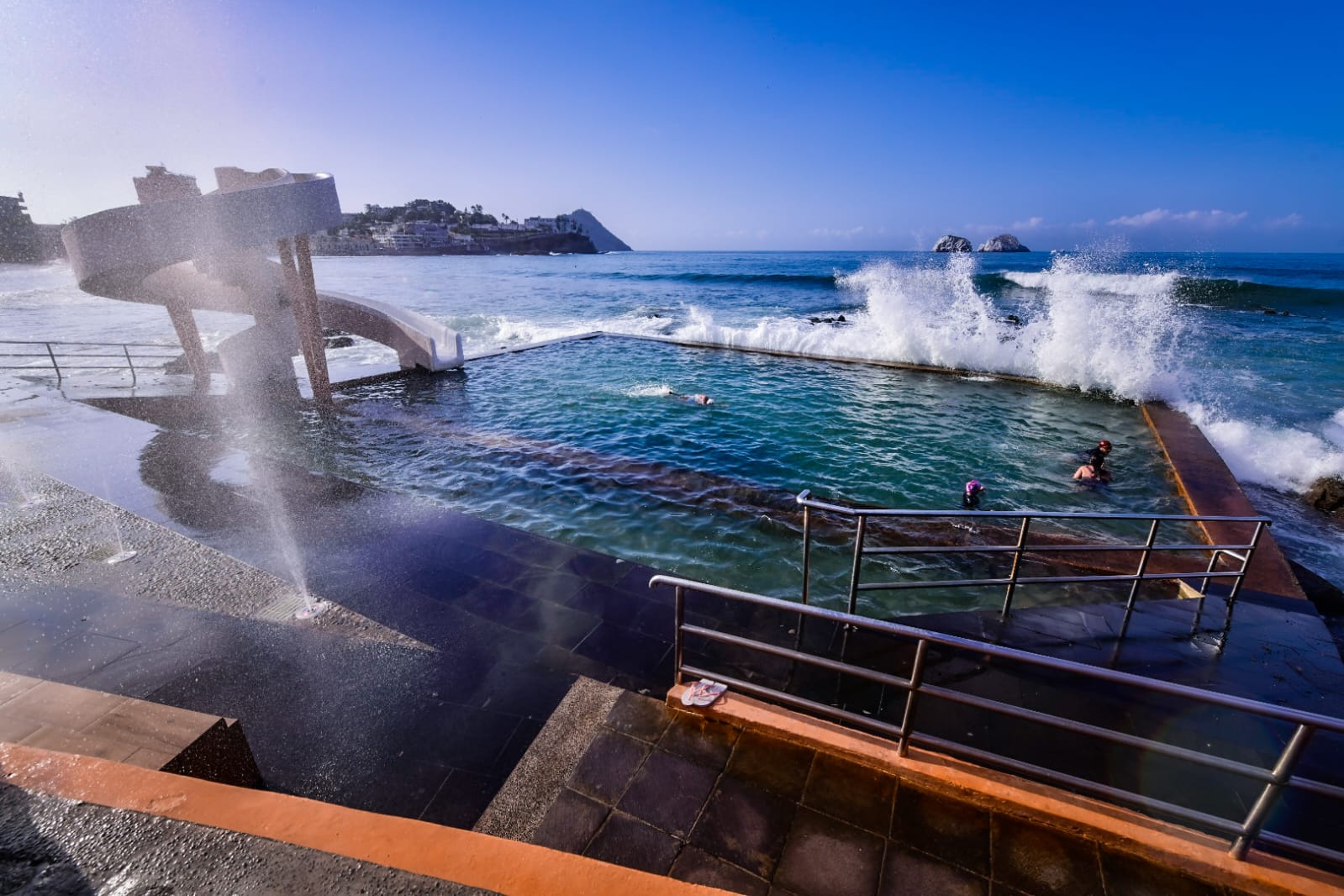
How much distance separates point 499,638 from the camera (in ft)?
15.0

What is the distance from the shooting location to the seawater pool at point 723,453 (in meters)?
7.51

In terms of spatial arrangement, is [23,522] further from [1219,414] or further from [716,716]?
[1219,414]

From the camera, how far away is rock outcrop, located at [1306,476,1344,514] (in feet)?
29.1

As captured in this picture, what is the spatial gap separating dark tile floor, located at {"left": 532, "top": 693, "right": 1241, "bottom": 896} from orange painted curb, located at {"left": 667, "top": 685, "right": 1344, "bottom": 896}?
5 centimetres

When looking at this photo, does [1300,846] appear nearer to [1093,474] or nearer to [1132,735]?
[1132,735]

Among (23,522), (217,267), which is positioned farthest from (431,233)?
(23,522)

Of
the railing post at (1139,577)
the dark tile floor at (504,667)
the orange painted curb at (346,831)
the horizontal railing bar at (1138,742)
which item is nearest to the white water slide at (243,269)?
the dark tile floor at (504,667)

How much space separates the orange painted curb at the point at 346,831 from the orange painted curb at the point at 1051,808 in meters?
1.11

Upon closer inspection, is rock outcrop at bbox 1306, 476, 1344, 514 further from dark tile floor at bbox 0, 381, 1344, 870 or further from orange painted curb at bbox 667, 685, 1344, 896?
orange painted curb at bbox 667, 685, 1344, 896

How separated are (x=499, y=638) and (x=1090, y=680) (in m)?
4.67

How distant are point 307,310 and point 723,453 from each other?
1050cm

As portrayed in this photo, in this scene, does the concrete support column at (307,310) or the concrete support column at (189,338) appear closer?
the concrete support column at (307,310)

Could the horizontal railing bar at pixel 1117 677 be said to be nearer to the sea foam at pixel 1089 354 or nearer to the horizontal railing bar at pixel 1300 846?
the horizontal railing bar at pixel 1300 846

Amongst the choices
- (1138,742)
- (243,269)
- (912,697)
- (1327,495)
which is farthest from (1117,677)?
(243,269)
